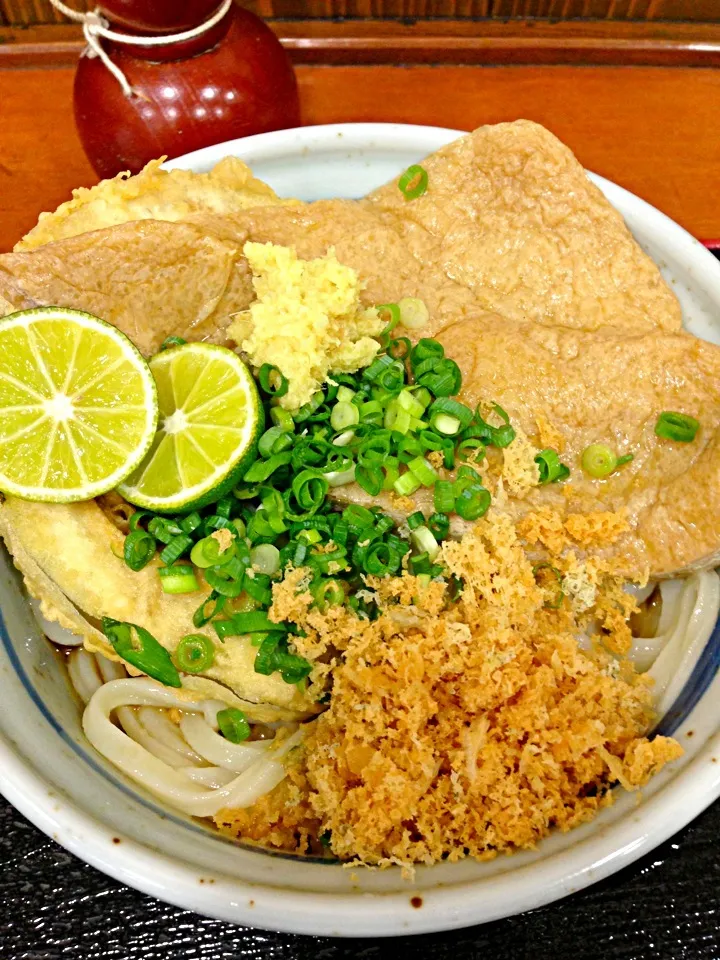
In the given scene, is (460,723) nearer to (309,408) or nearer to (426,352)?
(309,408)

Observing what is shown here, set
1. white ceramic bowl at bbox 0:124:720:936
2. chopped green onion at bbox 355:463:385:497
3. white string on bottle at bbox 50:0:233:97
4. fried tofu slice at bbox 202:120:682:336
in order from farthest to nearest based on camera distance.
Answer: white string on bottle at bbox 50:0:233:97, fried tofu slice at bbox 202:120:682:336, chopped green onion at bbox 355:463:385:497, white ceramic bowl at bbox 0:124:720:936

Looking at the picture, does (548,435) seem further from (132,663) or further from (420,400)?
(132,663)

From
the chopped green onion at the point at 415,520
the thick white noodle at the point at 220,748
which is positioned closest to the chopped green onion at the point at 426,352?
the chopped green onion at the point at 415,520

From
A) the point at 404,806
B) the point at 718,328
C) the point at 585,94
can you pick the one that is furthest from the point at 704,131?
the point at 404,806

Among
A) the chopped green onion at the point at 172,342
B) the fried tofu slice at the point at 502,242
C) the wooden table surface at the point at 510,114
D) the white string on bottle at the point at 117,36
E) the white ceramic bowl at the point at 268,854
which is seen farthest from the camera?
the wooden table surface at the point at 510,114

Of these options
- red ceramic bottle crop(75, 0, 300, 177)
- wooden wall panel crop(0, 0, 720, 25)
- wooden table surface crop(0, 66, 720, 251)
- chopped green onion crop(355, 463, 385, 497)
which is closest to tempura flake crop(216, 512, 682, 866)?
chopped green onion crop(355, 463, 385, 497)

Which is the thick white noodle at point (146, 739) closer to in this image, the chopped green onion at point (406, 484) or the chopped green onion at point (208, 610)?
the chopped green onion at point (208, 610)

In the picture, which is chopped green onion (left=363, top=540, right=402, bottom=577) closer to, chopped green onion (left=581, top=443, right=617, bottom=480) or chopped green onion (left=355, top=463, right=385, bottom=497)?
chopped green onion (left=355, top=463, right=385, bottom=497)
